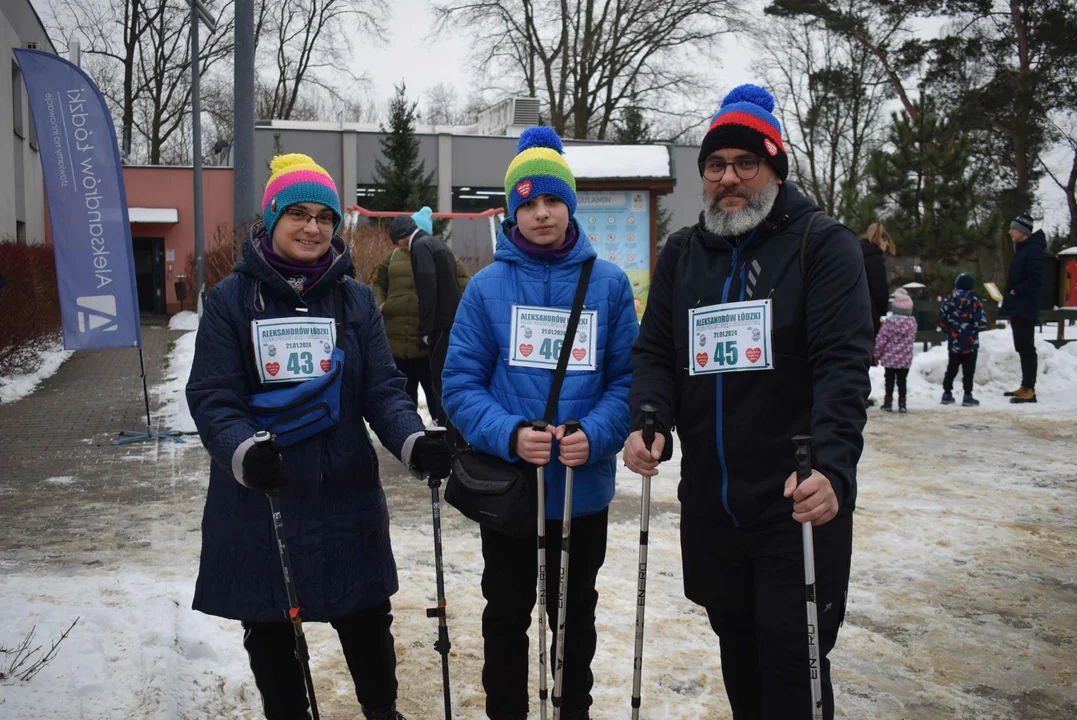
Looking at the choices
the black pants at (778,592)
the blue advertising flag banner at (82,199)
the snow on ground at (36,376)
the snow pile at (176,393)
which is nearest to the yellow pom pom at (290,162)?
the black pants at (778,592)

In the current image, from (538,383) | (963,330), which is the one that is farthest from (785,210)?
(963,330)

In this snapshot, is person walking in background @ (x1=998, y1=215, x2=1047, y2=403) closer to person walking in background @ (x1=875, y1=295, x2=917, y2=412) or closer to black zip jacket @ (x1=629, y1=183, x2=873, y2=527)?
person walking in background @ (x1=875, y1=295, x2=917, y2=412)

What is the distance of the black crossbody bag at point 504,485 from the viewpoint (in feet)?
10.2

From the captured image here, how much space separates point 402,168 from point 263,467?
1112 inches

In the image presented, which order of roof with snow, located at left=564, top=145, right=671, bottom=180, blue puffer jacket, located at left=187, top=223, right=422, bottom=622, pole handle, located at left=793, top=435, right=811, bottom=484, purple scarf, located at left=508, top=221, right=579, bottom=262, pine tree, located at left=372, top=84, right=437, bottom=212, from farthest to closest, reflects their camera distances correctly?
pine tree, located at left=372, top=84, right=437, bottom=212
roof with snow, located at left=564, top=145, right=671, bottom=180
purple scarf, located at left=508, top=221, right=579, bottom=262
blue puffer jacket, located at left=187, top=223, right=422, bottom=622
pole handle, located at left=793, top=435, right=811, bottom=484

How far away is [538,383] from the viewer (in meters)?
3.24

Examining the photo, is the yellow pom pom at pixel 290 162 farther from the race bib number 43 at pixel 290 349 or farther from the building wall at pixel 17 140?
the building wall at pixel 17 140

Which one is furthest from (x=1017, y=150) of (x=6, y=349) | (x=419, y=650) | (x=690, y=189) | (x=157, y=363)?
(x=419, y=650)

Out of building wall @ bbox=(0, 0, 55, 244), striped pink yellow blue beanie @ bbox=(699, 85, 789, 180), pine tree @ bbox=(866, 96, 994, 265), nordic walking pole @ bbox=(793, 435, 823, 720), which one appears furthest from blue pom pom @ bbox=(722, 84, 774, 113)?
pine tree @ bbox=(866, 96, 994, 265)

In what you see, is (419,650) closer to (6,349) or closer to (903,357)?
(903,357)

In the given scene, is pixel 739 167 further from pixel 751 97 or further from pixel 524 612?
pixel 524 612

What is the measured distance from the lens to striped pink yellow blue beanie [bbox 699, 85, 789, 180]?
9.27ft

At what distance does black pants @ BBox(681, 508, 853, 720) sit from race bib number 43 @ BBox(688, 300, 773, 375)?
448 millimetres

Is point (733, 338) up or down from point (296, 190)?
down
